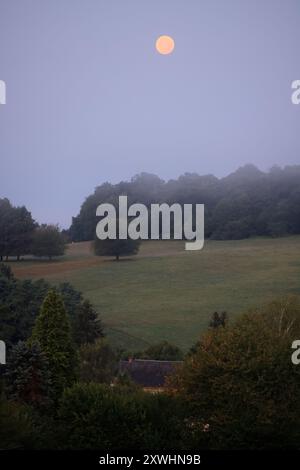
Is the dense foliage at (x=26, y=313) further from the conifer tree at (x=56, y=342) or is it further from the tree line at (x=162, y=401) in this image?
the tree line at (x=162, y=401)

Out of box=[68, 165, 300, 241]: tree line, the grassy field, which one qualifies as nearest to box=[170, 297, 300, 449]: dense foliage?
the grassy field

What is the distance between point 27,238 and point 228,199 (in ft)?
127

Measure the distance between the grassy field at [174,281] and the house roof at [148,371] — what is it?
1153 cm

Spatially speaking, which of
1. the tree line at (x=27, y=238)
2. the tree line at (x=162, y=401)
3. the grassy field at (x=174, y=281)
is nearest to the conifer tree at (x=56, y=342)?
the tree line at (x=162, y=401)

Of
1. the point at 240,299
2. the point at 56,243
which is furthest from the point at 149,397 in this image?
the point at 56,243

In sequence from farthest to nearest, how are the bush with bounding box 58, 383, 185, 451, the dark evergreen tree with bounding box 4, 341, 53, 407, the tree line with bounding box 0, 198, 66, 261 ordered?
the tree line with bounding box 0, 198, 66, 261 < the dark evergreen tree with bounding box 4, 341, 53, 407 < the bush with bounding box 58, 383, 185, 451

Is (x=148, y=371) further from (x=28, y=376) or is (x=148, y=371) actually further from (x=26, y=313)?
(x=28, y=376)

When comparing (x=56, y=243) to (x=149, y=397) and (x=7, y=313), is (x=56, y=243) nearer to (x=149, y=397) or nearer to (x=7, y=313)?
(x=7, y=313)

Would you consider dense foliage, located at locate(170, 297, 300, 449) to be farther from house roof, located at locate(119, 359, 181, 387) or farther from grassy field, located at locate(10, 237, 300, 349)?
grassy field, located at locate(10, 237, 300, 349)

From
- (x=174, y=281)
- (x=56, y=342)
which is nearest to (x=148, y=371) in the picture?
(x=56, y=342)

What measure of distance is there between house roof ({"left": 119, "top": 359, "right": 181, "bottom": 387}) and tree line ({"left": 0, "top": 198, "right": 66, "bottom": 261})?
52.8 meters

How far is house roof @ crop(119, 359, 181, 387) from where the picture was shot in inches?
1576

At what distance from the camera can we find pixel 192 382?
26.7m
